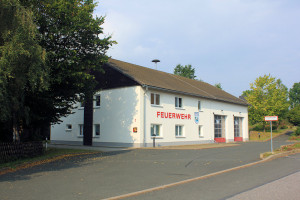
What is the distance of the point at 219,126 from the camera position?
115 ft

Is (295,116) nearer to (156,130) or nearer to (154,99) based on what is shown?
(156,130)

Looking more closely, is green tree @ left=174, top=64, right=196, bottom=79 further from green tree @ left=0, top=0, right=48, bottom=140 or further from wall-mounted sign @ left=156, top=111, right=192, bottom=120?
green tree @ left=0, top=0, right=48, bottom=140

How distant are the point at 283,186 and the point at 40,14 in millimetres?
14577

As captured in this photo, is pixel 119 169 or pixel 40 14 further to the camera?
pixel 40 14

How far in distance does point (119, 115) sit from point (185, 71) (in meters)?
50.0

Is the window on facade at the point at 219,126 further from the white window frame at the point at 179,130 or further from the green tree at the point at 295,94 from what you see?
the green tree at the point at 295,94

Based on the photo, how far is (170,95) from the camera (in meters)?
27.1

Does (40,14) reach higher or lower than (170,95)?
higher

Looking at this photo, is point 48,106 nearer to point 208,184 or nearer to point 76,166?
point 76,166

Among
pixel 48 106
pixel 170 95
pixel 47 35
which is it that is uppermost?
pixel 47 35

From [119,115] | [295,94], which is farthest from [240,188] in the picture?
[295,94]

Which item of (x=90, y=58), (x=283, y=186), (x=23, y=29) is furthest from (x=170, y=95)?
(x=283, y=186)

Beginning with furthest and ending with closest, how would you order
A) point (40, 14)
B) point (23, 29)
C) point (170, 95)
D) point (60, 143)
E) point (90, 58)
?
point (60, 143) → point (170, 95) → point (90, 58) → point (40, 14) → point (23, 29)

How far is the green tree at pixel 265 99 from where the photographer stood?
4969 centimetres
